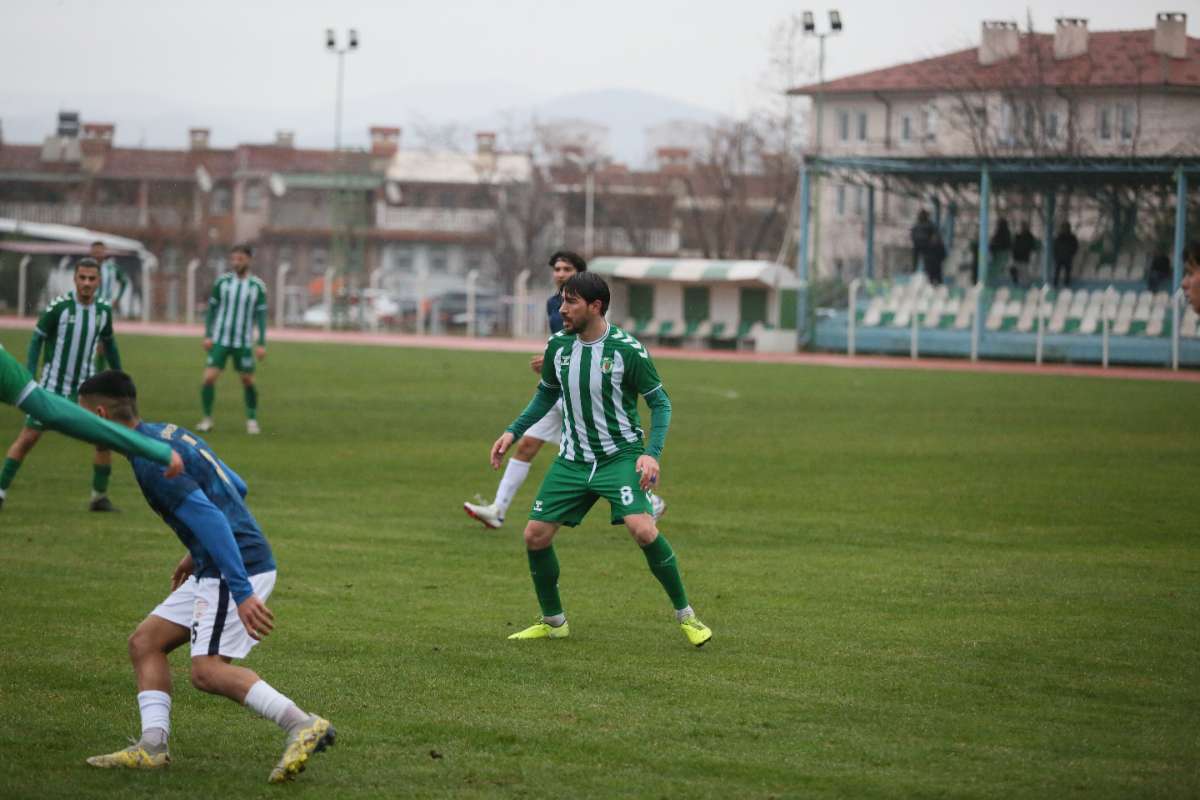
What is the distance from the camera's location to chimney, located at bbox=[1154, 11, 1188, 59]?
54.3 meters

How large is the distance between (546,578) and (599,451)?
0.77m

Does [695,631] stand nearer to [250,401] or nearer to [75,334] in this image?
[75,334]

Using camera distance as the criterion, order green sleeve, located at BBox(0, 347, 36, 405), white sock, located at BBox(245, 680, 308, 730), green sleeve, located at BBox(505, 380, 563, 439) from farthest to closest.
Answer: green sleeve, located at BBox(505, 380, 563, 439), white sock, located at BBox(245, 680, 308, 730), green sleeve, located at BBox(0, 347, 36, 405)

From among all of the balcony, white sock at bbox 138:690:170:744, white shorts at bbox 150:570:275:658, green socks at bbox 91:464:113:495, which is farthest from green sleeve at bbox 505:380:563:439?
the balcony

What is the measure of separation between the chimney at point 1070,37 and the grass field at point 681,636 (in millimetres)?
41629

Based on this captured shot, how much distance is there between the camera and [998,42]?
5875 centimetres

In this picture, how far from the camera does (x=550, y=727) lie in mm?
7082

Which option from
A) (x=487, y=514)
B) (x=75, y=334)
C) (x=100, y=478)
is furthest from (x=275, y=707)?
(x=75, y=334)

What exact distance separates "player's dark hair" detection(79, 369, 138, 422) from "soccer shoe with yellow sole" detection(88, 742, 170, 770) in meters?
1.34

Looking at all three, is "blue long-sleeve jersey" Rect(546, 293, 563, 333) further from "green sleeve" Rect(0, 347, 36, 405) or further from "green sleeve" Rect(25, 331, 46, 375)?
"green sleeve" Rect(0, 347, 36, 405)

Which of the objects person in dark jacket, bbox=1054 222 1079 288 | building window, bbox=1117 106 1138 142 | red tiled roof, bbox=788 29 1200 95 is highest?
red tiled roof, bbox=788 29 1200 95

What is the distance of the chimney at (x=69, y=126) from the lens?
97.0 m

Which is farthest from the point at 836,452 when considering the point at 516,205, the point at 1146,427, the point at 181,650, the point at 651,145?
the point at 651,145

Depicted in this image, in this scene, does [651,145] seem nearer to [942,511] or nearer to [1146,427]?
[1146,427]
